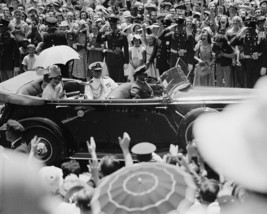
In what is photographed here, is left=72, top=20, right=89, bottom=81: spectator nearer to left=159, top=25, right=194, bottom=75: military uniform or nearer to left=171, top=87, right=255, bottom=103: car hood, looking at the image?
left=159, top=25, right=194, bottom=75: military uniform

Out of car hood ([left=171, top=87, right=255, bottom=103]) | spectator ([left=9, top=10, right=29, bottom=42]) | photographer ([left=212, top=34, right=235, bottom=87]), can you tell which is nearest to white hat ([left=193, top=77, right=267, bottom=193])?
car hood ([left=171, top=87, right=255, bottom=103])

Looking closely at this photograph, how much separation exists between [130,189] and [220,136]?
834 mm

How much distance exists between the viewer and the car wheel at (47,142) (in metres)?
9.43

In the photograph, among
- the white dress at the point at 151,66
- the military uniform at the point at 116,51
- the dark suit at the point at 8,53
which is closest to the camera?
the white dress at the point at 151,66

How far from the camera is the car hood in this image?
30.5 feet

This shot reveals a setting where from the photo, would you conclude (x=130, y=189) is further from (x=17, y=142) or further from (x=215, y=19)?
(x=215, y=19)

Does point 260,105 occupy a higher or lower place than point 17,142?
higher

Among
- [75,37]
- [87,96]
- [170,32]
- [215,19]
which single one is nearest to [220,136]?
[87,96]

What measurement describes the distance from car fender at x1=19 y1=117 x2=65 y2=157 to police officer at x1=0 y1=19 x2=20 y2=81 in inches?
227

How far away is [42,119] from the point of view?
372 inches

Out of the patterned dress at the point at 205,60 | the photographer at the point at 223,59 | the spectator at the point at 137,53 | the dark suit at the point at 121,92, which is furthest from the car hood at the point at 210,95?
the spectator at the point at 137,53

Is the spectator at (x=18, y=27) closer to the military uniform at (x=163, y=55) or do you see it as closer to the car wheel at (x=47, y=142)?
the military uniform at (x=163, y=55)

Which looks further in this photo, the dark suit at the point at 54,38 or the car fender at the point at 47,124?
the dark suit at the point at 54,38

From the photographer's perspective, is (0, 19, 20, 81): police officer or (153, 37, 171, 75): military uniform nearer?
(153, 37, 171, 75): military uniform
